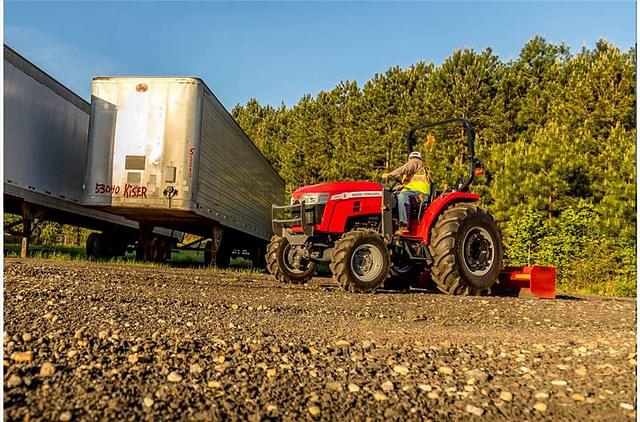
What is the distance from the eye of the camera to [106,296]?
19.2 feet

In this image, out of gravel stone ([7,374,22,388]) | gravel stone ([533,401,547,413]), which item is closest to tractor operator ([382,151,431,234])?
gravel stone ([533,401,547,413])

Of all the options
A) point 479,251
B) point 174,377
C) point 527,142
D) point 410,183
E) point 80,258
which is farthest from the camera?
point 527,142

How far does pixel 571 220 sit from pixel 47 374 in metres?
17.7

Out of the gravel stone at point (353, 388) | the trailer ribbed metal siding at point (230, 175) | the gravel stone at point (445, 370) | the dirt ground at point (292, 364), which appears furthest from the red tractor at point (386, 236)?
the gravel stone at point (353, 388)

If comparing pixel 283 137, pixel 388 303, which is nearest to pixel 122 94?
pixel 388 303

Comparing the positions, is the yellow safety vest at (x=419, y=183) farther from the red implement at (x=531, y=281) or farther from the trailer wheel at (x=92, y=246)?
the trailer wheel at (x=92, y=246)

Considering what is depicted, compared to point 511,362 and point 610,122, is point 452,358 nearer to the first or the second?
point 511,362

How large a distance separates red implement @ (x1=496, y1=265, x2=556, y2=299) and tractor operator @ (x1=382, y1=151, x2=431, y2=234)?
2.08 metres

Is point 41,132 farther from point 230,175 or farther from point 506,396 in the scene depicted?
point 506,396

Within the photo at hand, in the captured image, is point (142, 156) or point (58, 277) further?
point (142, 156)

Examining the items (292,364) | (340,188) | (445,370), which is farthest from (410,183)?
(292,364)

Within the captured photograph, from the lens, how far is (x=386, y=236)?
8.34m

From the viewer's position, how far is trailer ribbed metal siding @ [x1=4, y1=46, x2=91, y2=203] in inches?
456

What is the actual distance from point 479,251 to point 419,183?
4.97ft
